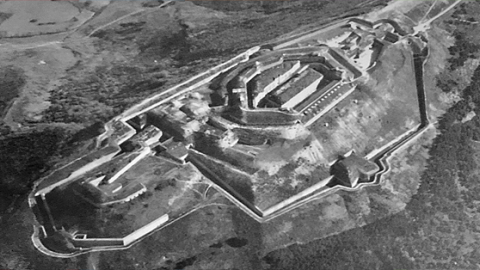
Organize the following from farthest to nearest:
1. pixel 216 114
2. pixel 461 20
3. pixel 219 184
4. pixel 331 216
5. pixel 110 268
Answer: pixel 461 20 → pixel 216 114 → pixel 219 184 → pixel 331 216 → pixel 110 268

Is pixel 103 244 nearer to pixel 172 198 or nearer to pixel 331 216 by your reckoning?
pixel 172 198

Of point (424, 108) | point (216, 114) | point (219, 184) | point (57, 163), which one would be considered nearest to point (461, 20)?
point (424, 108)

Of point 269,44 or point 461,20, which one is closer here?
point 269,44

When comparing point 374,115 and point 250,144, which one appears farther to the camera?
point 374,115

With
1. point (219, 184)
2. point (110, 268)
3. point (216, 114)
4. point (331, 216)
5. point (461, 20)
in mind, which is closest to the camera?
point (110, 268)

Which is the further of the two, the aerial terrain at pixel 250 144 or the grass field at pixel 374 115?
the grass field at pixel 374 115

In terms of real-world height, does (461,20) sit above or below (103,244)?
above

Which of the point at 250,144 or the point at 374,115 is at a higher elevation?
the point at 374,115

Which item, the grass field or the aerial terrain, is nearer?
the aerial terrain
